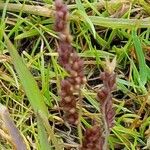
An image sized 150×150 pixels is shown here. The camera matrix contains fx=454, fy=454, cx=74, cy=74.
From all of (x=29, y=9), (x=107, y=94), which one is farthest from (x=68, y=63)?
(x=29, y=9)

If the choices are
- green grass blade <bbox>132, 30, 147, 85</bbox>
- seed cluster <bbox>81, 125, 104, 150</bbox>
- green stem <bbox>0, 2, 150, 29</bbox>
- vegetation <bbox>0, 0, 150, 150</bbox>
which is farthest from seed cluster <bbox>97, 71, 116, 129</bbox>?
green stem <bbox>0, 2, 150, 29</bbox>

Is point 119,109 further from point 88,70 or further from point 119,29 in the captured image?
point 119,29

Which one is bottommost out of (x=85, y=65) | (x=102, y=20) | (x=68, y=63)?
(x=85, y=65)

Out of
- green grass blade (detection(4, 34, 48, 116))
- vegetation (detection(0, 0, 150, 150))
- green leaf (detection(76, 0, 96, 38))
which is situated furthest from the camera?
green leaf (detection(76, 0, 96, 38))

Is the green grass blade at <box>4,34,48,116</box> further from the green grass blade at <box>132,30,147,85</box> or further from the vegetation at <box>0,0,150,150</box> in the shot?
the green grass blade at <box>132,30,147,85</box>

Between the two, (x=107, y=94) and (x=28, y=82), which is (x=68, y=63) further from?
(x=28, y=82)
